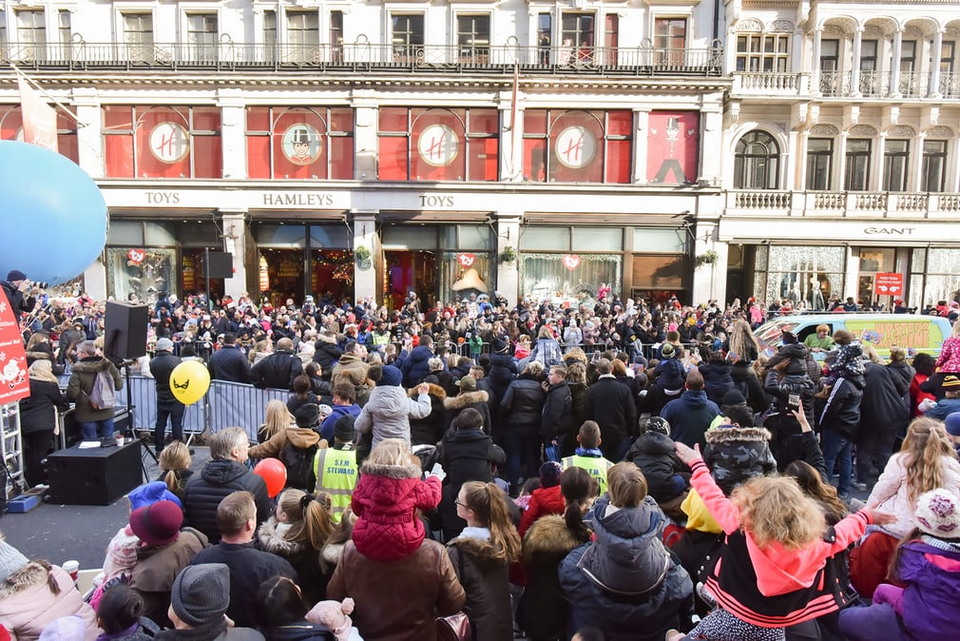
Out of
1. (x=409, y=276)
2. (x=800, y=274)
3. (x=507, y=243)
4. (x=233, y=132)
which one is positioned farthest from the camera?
(x=409, y=276)

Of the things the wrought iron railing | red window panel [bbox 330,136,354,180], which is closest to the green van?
the wrought iron railing

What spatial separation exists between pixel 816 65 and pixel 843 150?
3.59 m

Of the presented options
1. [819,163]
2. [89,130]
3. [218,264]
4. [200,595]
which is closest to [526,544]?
[200,595]

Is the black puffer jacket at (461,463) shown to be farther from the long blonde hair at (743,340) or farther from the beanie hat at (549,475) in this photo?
the long blonde hair at (743,340)

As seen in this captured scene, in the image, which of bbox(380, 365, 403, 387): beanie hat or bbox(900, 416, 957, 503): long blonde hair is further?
bbox(380, 365, 403, 387): beanie hat

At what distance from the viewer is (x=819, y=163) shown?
81.3 feet

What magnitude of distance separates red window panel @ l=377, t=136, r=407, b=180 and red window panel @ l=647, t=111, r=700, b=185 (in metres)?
9.52

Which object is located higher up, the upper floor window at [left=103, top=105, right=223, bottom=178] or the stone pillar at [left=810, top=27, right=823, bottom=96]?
the stone pillar at [left=810, top=27, right=823, bottom=96]

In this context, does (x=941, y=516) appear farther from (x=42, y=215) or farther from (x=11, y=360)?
(x=42, y=215)

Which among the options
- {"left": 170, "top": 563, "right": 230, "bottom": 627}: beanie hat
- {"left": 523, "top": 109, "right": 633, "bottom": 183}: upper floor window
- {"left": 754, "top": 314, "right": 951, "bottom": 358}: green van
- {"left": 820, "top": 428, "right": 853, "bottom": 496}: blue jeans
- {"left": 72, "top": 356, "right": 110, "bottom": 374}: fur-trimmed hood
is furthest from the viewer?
{"left": 523, "top": 109, "right": 633, "bottom": 183}: upper floor window

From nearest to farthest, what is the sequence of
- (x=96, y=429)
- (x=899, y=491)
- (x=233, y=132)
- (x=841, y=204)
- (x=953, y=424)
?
(x=899, y=491) < (x=953, y=424) < (x=96, y=429) < (x=233, y=132) < (x=841, y=204)

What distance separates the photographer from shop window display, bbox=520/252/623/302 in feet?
77.9

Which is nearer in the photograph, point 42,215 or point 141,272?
point 42,215

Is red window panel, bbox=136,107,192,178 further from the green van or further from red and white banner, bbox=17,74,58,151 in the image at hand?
the green van
